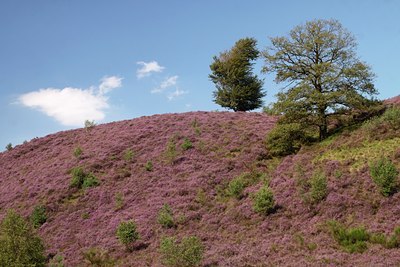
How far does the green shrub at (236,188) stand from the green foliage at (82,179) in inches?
485

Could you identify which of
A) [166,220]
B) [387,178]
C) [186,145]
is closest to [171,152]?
[186,145]

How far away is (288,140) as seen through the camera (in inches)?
1312

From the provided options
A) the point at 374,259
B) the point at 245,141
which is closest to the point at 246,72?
the point at 245,141

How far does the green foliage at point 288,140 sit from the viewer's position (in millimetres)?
32844

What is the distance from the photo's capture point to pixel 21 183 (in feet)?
126

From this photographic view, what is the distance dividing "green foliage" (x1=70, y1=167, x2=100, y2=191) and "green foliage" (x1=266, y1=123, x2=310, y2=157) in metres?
15.6

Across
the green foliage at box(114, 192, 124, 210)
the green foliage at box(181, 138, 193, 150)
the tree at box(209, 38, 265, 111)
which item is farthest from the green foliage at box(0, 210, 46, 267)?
the tree at box(209, 38, 265, 111)

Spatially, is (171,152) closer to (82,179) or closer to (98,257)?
(82,179)

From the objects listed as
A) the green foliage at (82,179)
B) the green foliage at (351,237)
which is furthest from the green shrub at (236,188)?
the green foliage at (82,179)

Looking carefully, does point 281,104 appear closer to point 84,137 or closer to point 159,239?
point 159,239

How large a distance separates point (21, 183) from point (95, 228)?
14.4 m

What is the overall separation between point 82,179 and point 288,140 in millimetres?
18347

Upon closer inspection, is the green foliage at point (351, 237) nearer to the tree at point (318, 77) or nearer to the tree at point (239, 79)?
the tree at point (318, 77)

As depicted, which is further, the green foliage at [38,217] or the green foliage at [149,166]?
the green foliage at [149,166]
